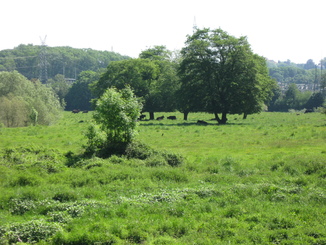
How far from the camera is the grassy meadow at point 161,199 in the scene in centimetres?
1045

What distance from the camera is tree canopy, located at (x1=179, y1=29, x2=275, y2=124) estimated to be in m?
49.8

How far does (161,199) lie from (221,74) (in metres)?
40.0

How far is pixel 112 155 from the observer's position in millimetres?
21375

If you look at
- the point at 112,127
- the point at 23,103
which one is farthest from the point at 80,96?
the point at 112,127

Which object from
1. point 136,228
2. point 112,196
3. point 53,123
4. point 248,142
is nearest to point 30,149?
point 112,196

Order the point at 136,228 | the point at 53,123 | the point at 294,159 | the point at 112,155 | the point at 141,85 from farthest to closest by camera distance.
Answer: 1. the point at 141,85
2. the point at 53,123
3. the point at 112,155
4. the point at 294,159
5. the point at 136,228

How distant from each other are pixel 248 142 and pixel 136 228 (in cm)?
2035

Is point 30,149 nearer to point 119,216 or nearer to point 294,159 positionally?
point 119,216

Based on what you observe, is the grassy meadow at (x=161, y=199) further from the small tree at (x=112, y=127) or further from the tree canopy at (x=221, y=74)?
the tree canopy at (x=221, y=74)

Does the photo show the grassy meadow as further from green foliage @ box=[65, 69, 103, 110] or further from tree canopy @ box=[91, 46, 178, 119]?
green foliage @ box=[65, 69, 103, 110]

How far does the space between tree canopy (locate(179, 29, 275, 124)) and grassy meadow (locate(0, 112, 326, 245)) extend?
2733 cm

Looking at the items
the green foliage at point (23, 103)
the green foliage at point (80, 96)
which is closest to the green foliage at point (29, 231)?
the green foliage at point (23, 103)

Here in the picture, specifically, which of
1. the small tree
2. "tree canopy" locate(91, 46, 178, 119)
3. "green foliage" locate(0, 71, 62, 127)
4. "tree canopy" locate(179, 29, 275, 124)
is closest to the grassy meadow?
the small tree

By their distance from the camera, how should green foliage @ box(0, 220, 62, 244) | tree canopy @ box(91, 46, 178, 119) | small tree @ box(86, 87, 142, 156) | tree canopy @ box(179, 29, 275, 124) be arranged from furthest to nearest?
tree canopy @ box(91, 46, 178, 119) → tree canopy @ box(179, 29, 275, 124) → small tree @ box(86, 87, 142, 156) → green foliage @ box(0, 220, 62, 244)
